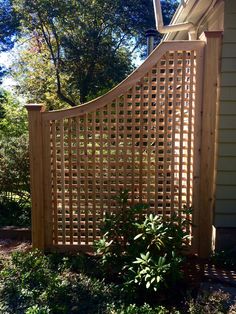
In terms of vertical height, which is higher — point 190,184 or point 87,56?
point 87,56

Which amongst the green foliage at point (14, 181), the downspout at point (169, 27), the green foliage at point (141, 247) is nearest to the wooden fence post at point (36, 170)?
the green foliage at point (141, 247)

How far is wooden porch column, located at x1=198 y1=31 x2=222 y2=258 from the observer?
385cm

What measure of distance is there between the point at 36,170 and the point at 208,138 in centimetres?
187

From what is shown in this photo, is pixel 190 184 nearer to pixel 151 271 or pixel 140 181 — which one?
pixel 140 181

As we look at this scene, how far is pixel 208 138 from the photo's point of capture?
395cm

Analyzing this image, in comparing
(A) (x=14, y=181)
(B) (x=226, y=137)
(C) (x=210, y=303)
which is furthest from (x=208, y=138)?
(A) (x=14, y=181)

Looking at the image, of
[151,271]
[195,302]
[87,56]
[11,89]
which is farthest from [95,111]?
[11,89]

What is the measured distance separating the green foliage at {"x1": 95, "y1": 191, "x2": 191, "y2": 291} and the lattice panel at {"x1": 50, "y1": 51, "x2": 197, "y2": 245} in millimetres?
273

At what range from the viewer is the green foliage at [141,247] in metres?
3.16

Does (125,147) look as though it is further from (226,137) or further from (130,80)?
(226,137)

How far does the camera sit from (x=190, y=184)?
162 inches

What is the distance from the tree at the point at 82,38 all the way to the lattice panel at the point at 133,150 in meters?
10.7

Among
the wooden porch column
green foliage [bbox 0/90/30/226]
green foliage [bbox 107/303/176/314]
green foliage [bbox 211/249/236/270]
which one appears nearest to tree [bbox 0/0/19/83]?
green foliage [bbox 0/90/30/226]

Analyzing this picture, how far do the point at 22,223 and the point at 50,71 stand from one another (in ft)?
37.1
